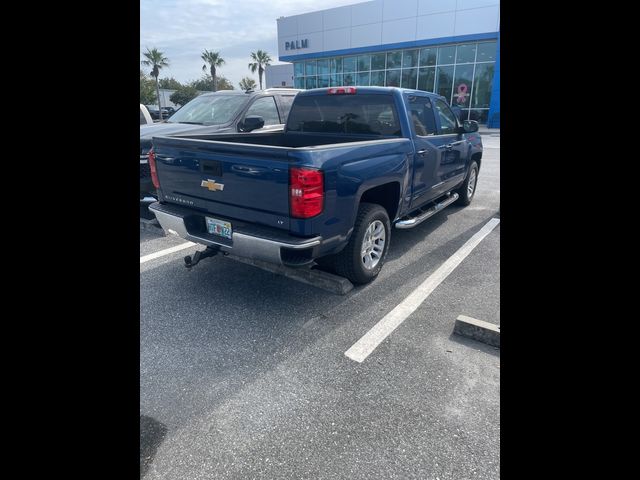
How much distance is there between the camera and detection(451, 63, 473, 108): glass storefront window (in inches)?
1059

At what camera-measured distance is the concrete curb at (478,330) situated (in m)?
3.02

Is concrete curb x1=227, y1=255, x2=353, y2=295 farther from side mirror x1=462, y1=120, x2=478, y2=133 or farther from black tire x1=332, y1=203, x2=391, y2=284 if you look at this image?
side mirror x1=462, y1=120, x2=478, y2=133

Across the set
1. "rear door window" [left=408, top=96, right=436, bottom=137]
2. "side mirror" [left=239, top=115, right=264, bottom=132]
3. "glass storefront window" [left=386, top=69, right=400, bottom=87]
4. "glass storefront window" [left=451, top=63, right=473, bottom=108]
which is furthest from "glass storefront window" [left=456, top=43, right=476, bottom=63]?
"side mirror" [left=239, top=115, right=264, bottom=132]

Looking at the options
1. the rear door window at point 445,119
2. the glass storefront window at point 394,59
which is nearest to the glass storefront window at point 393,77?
the glass storefront window at point 394,59

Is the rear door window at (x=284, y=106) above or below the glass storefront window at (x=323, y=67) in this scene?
below

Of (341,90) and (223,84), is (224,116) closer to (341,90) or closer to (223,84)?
(341,90)

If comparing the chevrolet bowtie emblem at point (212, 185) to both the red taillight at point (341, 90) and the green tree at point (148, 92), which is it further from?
the green tree at point (148, 92)

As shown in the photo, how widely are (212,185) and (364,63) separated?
3224 centimetres

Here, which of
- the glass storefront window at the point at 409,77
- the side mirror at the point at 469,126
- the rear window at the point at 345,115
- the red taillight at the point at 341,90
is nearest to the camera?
the rear window at the point at 345,115

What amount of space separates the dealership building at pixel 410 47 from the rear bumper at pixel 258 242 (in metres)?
26.6

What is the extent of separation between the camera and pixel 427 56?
28484 millimetres

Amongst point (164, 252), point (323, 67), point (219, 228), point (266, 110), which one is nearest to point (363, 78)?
point (323, 67)

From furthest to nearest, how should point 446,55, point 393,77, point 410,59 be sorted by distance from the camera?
point 393,77, point 410,59, point 446,55
